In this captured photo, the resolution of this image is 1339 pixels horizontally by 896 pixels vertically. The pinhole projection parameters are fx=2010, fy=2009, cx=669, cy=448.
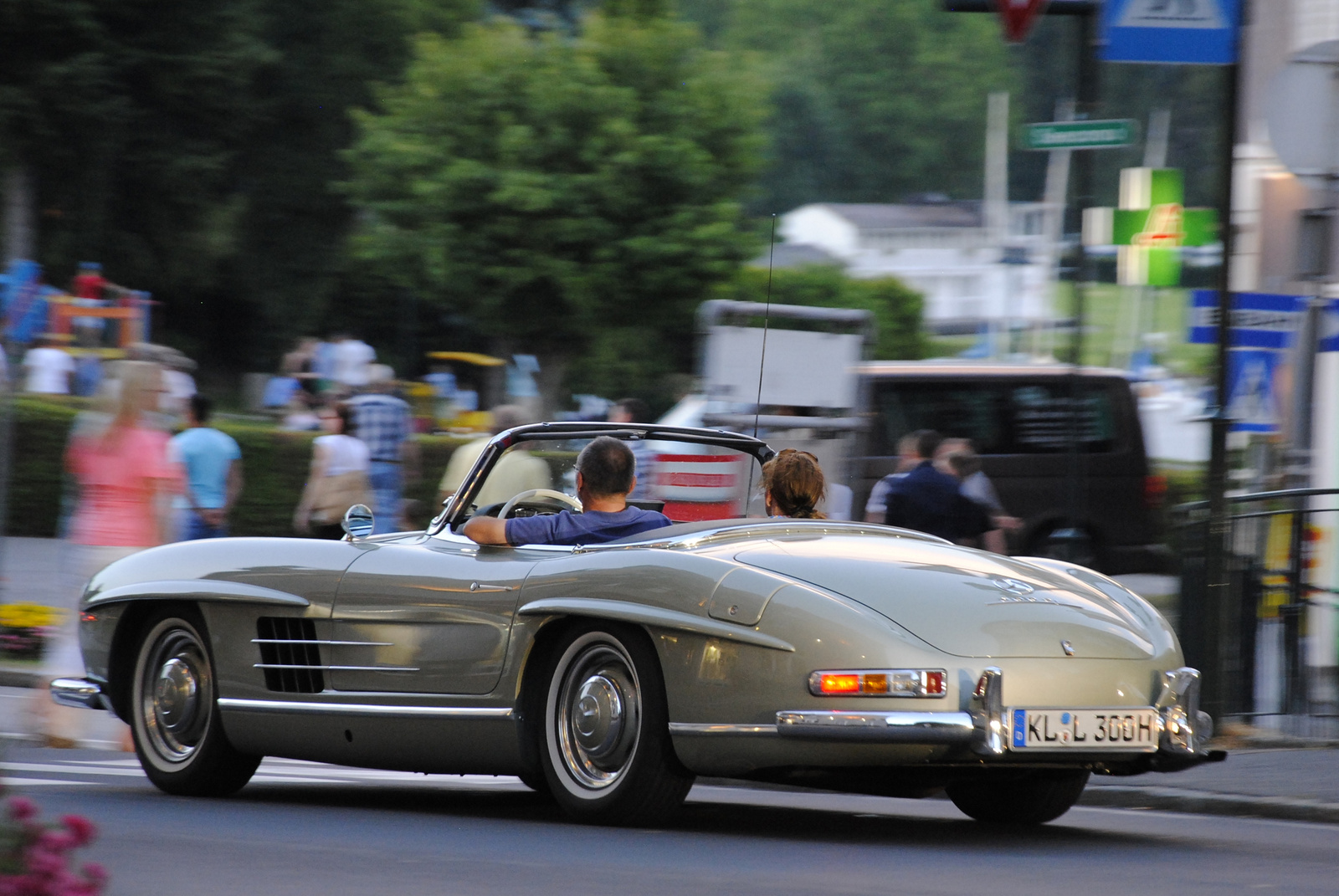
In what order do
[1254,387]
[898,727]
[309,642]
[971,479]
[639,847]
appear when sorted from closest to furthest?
[898,727] < [639,847] < [309,642] < [1254,387] < [971,479]

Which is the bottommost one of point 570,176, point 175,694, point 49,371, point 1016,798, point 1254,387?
point 1016,798

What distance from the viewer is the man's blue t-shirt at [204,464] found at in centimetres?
1202

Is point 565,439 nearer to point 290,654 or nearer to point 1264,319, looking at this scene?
point 290,654

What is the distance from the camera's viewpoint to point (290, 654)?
710cm

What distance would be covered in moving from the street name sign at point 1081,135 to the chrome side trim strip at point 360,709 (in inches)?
189

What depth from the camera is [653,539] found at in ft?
21.1

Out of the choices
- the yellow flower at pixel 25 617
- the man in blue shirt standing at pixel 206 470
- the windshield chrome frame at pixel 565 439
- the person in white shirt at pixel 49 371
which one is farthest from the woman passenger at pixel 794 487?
the person in white shirt at pixel 49 371

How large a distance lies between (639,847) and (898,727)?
2.70 ft

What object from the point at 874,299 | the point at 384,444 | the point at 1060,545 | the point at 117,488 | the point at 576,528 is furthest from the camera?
the point at 874,299

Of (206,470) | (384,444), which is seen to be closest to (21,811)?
(206,470)

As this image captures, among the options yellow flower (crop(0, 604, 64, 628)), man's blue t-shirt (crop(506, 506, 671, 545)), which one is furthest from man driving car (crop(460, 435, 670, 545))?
yellow flower (crop(0, 604, 64, 628))

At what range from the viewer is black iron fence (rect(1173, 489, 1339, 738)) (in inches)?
396

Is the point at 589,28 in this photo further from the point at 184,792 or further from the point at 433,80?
the point at 184,792

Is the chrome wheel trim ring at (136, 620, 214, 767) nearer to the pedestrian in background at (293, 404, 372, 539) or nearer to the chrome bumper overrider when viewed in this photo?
the chrome bumper overrider
